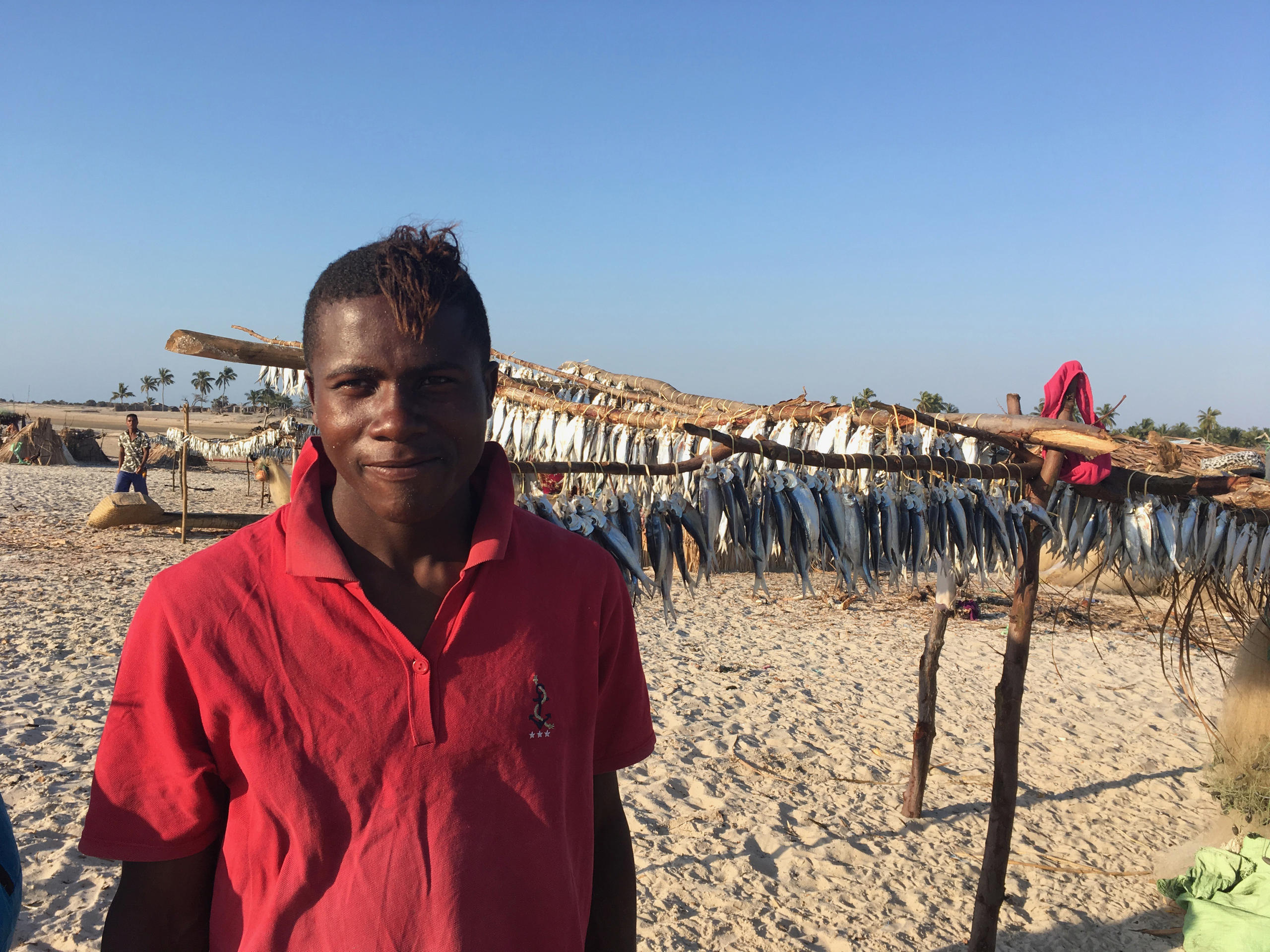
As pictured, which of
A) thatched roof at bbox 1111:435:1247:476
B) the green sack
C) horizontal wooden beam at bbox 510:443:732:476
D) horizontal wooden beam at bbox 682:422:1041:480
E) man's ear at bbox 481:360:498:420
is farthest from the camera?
thatched roof at bbox 1111:435:1247:476

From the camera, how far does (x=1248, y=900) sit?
3.89m

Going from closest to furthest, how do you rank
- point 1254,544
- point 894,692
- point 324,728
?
point 324,728 < point 1254,544 < point 894,692

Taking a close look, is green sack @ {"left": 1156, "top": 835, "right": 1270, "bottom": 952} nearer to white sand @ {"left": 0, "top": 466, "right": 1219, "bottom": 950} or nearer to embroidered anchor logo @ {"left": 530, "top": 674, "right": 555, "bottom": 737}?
white sand @ {"left": 0, "top": 466, "right": 1219, "bottom": 950}

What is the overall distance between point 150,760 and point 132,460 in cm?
1583

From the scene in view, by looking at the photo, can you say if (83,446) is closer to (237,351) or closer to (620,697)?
(237,351)

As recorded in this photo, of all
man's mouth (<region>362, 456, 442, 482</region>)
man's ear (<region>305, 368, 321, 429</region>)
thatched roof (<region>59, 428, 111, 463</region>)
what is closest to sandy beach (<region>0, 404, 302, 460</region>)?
thatched roof (<region>59, 428, 111, 463</region>)

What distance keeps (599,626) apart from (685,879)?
11.8 feet

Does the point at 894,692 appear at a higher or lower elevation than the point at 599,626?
lower

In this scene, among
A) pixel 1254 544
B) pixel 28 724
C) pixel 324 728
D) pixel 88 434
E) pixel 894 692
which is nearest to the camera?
pixel 324 728

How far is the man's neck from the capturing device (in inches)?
55.1

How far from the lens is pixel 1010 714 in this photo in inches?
159

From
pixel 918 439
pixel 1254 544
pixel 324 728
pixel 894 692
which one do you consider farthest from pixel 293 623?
pixel 894 692

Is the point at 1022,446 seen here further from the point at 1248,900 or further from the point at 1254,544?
the point at 1248,900

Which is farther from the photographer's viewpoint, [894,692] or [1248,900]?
[894,692]
